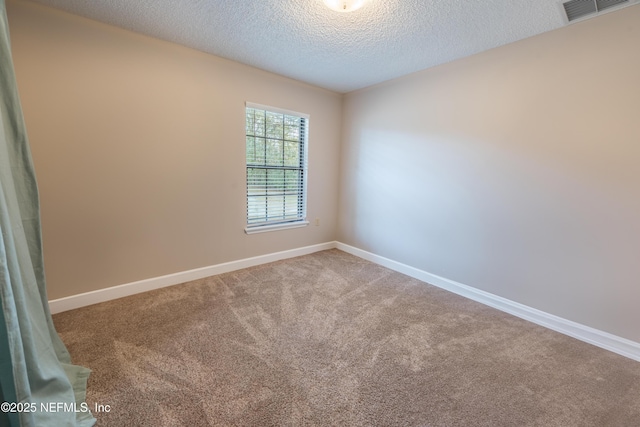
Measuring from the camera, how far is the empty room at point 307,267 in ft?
4.77

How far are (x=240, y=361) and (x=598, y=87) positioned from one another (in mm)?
3287

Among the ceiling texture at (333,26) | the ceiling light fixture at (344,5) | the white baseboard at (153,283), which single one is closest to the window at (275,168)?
the white baseboard at (153,283)

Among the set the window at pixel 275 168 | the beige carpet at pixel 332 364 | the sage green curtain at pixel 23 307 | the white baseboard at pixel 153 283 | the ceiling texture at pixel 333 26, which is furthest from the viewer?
the window at pixel 275 168

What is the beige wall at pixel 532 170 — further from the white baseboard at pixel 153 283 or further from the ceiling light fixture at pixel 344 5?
the white baseboard at pixel 153 283

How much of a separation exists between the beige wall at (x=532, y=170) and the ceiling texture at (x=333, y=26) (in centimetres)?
27

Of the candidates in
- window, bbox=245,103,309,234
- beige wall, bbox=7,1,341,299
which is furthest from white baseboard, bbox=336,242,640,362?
beige wall, bbox=7,1,341,299

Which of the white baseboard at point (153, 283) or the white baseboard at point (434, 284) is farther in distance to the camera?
the white baseboard at point (153, 283)

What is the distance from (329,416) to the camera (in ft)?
4.54

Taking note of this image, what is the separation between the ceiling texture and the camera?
1.96m

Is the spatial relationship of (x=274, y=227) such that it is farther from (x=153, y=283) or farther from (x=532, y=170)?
(x=532, y=170)

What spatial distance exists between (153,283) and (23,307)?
167 centimetres

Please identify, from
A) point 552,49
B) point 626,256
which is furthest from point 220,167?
point 626,256

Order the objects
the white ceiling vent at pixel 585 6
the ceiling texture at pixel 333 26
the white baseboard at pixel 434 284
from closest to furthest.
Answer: the white ceiling vent at pixel 585 6 → the ceiling texture at pixel 333 26 → the white baseboard at pixel 434 284

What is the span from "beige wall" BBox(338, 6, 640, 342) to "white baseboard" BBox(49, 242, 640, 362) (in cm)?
7
